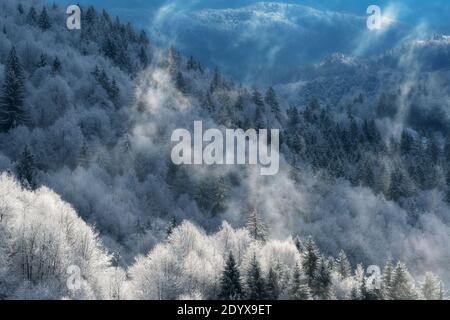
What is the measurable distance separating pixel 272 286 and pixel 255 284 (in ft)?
6.04

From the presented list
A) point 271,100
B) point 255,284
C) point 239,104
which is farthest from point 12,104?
point 271,100

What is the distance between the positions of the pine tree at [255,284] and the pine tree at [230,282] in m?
0.96

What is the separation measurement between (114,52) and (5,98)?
166 feet

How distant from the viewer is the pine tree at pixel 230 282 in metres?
49.0

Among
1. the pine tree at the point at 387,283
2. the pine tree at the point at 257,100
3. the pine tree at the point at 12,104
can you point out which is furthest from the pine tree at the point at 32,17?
the pine tree at the point at 387,283

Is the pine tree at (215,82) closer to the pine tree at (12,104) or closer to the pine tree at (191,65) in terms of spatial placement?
the pine tree at (191,65)

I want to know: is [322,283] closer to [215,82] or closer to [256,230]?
[256,230]

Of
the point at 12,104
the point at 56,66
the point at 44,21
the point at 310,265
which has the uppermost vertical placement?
the point at 44,21

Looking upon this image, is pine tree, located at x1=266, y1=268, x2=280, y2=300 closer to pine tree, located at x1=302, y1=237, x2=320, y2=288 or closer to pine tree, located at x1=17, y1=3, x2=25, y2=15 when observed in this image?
pine tree, located at x1=302, y1=237, x2=320, y2=288

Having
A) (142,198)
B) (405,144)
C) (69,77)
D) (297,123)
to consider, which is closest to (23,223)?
(142,198)

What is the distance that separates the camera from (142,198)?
9544cm

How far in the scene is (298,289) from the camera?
48.8 meters

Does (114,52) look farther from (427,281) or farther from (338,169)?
(427,281)

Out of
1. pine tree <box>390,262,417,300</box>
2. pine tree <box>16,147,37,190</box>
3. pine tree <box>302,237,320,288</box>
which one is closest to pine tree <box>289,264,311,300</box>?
pine tree <box>302,237,320,288</box>
